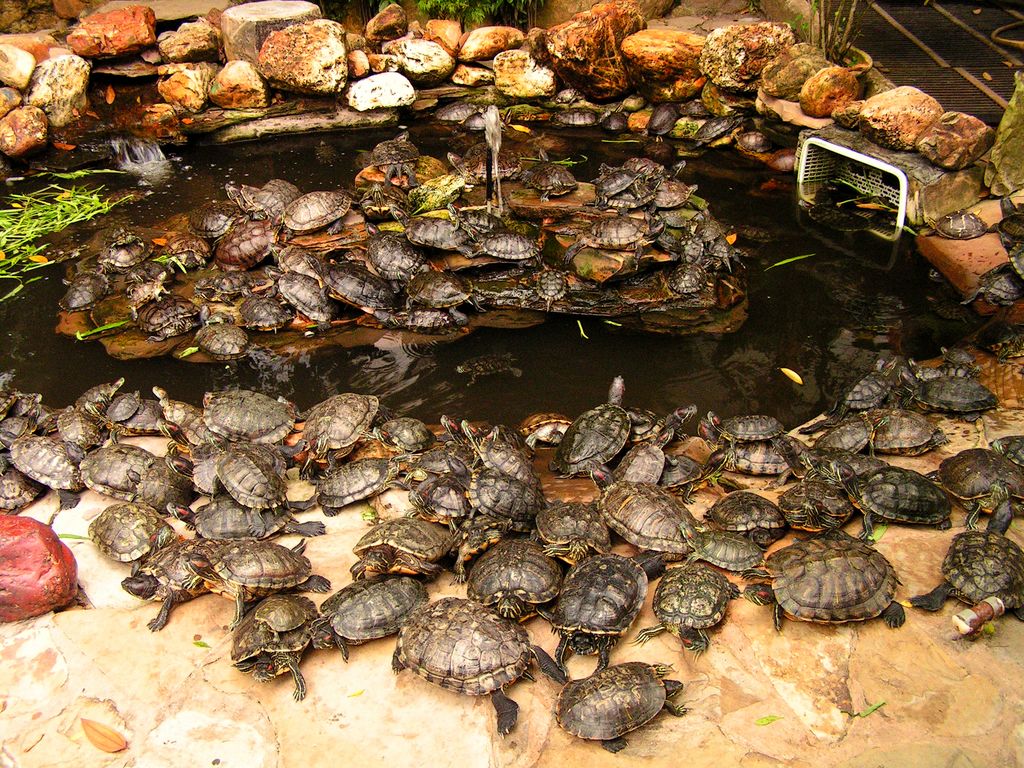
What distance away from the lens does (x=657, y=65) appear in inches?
491

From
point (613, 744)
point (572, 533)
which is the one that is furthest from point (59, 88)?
point (613, 744)

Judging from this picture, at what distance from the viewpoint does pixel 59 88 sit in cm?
1279

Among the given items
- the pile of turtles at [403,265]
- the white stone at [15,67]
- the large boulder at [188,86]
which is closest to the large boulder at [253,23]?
the large boulder at [188,86]

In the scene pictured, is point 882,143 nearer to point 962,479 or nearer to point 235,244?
point 962,479

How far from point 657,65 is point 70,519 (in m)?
11.1

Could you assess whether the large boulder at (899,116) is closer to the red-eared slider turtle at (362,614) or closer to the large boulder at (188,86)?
the red-eared slider turtle at (362,614)

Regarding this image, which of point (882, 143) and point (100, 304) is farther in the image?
point (882, 143)

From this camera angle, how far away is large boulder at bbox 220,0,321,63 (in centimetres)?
1298

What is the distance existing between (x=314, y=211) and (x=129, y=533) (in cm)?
508

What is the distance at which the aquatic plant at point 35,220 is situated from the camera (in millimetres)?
9375

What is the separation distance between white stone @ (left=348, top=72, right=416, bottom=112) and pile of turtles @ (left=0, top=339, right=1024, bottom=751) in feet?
26.3

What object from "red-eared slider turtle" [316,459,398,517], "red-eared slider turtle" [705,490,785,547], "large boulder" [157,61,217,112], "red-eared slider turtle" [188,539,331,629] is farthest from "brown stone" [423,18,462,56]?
"red-eared slider turtle" [188,539,331,629]

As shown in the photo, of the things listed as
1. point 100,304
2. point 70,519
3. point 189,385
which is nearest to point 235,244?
point 100,304

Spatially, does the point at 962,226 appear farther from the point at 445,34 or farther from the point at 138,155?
the point at 138,155
